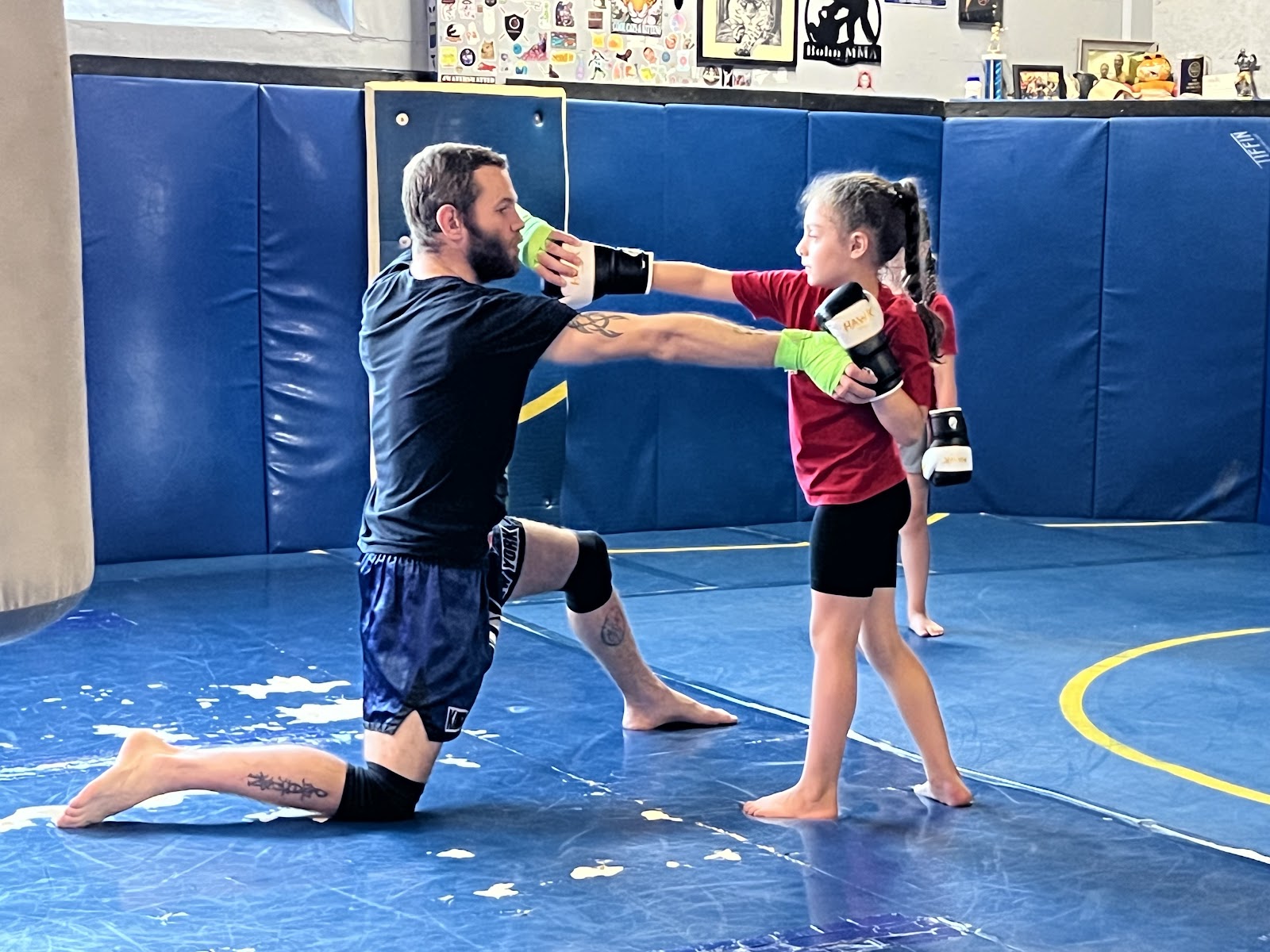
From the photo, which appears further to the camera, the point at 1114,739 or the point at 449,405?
the point at 1114,739

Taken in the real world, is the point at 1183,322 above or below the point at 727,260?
below

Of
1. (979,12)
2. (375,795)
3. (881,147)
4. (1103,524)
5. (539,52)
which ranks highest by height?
(979,12)

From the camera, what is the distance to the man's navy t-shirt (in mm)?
3973

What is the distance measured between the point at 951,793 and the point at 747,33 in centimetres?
629

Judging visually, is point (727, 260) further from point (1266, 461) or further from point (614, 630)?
point (614, 630)

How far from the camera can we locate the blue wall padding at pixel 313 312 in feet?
25.1

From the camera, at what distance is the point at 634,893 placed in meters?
3.57

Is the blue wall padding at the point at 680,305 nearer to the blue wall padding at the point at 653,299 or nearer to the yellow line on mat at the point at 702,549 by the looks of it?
the blue wall padding at the point at 653,299

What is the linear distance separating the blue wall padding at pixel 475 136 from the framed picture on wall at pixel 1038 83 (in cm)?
337

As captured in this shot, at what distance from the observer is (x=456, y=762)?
14.9 feet

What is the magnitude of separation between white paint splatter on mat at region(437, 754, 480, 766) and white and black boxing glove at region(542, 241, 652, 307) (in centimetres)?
123

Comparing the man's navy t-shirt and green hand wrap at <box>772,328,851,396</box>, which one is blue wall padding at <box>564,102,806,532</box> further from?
green hand wrap at <box>772,328,851,396</box>

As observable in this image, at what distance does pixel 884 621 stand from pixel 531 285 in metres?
4.33

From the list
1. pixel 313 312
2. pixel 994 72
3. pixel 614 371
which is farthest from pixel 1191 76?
pixel 313 312
